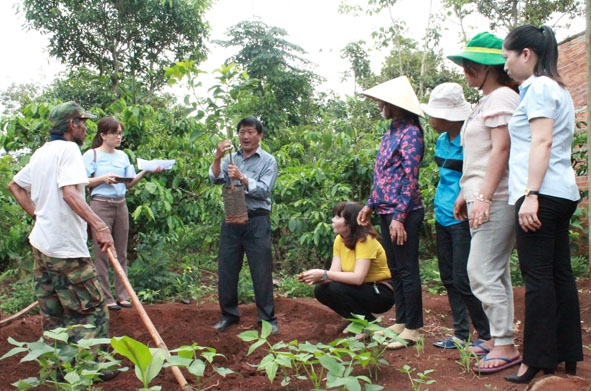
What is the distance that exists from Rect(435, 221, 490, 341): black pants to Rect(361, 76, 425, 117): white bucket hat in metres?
0.73

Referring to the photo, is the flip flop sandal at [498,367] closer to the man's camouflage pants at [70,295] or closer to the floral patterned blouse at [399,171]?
the floral patterned blouse at [399,171]

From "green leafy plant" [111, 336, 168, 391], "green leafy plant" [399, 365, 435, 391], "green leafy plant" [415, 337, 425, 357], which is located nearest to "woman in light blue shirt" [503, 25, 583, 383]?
"green leafy plant" [399, 365, 435, 391]

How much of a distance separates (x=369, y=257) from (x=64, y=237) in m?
1.85

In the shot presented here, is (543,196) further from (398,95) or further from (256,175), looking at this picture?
(256,175)

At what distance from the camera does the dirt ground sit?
110 inches

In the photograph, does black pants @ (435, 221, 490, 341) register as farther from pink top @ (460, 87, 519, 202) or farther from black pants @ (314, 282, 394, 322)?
black pants @ (314, 282, 394, 322)

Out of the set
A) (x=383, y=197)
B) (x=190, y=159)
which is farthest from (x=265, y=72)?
(x=383, y=197)

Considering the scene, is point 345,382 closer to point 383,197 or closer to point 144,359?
point 144,359

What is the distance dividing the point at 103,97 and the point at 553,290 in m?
14.7

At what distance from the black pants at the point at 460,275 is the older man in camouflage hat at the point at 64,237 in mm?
1929

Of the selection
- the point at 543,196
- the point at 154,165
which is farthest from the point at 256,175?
the point at 543,196

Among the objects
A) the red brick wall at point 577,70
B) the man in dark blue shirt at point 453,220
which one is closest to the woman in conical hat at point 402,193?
the man in dark blue shirt at point 453,220

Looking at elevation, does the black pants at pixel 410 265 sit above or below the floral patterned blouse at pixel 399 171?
below

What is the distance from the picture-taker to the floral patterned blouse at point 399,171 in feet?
11.2
